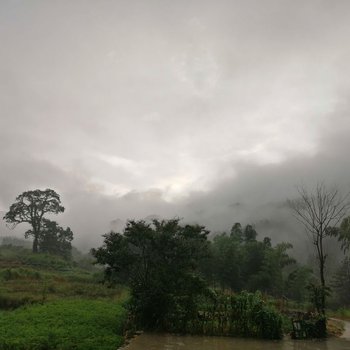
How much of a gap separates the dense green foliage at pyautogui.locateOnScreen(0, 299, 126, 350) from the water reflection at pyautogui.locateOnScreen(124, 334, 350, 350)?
3.57 feet

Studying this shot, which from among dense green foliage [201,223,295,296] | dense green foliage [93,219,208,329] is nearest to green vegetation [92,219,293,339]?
dense green foliage [93,219,208,329]

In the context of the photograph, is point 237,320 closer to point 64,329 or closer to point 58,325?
point 64,329

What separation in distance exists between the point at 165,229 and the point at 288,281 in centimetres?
3995

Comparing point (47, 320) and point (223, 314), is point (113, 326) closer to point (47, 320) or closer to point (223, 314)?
point (47, 320)

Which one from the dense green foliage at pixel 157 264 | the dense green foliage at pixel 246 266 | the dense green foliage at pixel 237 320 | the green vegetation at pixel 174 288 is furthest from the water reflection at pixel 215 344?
the dense green foliage at pixel 246 266

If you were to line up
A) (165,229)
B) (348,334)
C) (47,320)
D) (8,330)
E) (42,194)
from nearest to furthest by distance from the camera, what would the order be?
(8,330) → (47,320) → (165,229) → (348,334) → (42,194)

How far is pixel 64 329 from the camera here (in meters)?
14.8

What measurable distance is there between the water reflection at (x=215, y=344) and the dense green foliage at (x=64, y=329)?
109 cm

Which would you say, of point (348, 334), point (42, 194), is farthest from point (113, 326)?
point (42, 194)

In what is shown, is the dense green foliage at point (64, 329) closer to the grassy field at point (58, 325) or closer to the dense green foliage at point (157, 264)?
the grassy field at point (58, 325)

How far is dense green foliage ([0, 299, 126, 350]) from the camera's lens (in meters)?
12.8

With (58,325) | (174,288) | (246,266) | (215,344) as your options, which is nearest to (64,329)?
(58,325)

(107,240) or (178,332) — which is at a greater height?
(107,240)

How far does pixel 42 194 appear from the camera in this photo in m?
71.8
